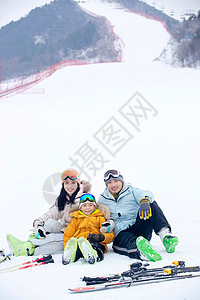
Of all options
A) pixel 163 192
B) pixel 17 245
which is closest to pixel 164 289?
pixel 17 245

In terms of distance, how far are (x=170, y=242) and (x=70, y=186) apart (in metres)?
1.21

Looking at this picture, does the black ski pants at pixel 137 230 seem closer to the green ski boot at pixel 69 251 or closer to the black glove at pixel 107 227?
the black glove at pixel 107 227

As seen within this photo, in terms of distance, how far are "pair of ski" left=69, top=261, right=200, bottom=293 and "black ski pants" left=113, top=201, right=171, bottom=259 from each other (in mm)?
464

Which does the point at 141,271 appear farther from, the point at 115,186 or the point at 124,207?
the point at 115,186

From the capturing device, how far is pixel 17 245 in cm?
352

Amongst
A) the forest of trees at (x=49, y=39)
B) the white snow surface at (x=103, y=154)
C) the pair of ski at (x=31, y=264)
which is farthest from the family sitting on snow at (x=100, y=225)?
the forest of trees at (x=49, y=39)

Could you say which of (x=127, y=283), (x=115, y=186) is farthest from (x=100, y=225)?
(x=127, y=283)

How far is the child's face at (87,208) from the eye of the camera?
3.45m

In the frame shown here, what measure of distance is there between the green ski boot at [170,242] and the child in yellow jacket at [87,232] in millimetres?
523

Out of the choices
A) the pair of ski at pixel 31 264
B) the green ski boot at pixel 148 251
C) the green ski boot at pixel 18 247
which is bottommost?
the green ski boot at pixel 148 251

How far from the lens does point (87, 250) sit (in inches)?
120

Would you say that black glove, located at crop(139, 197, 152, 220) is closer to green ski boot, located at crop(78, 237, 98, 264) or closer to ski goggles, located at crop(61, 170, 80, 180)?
green ski boot, located at crop(78, 237, 98, 264)

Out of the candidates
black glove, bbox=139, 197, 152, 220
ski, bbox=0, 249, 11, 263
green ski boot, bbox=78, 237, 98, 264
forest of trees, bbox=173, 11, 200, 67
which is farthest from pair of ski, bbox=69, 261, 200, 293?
forest of trees, bbox=173, 11, 200, 67

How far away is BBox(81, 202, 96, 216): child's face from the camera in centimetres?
345
